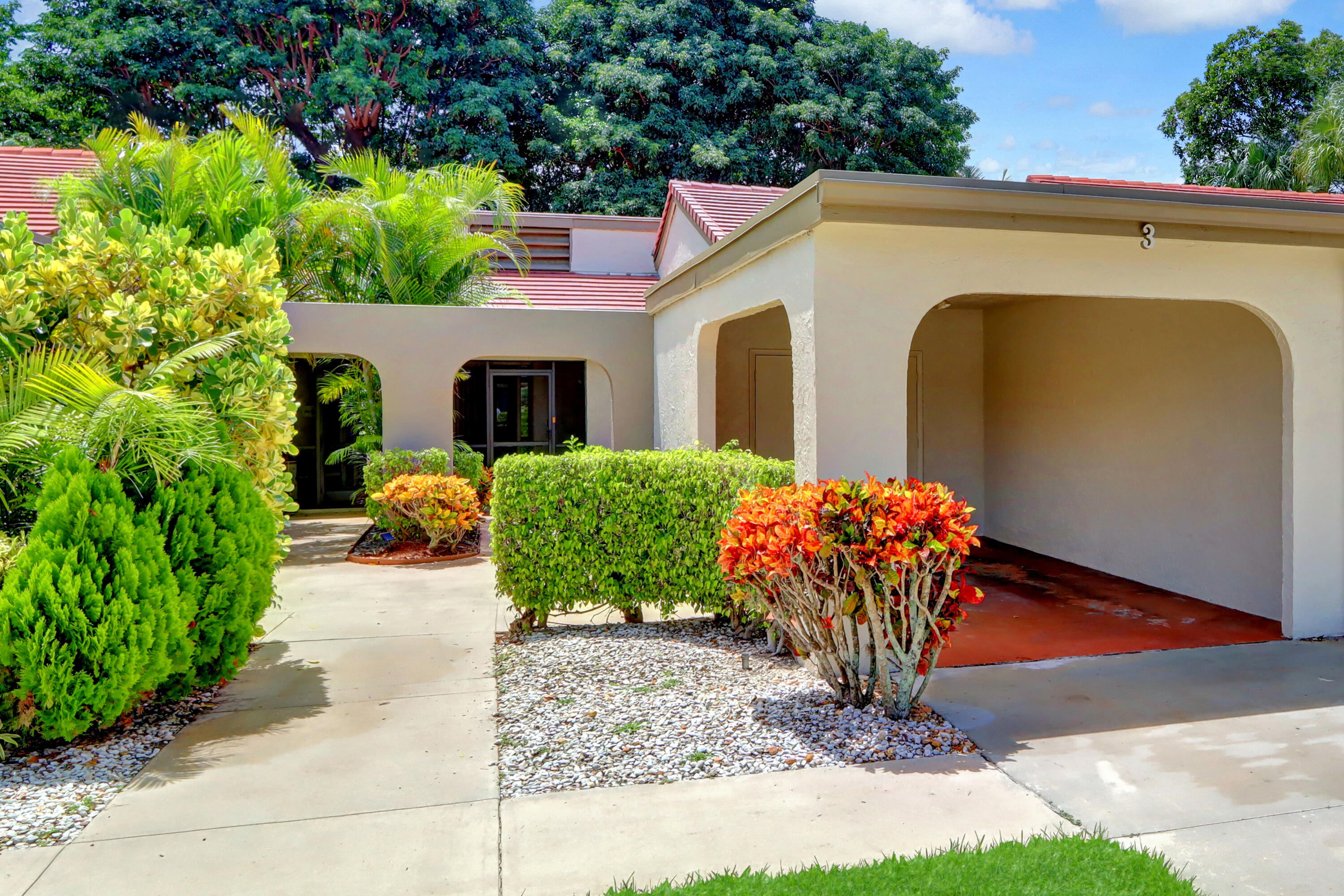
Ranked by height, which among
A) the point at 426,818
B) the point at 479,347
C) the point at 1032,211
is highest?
the point at 1032,211

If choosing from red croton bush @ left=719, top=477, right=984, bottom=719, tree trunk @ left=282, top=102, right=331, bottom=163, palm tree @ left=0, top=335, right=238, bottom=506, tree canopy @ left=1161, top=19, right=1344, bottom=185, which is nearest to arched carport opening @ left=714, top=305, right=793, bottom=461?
red croton bush @ left=719, top=477, right=984, bottom=719

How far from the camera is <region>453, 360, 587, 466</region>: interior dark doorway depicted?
1616cm

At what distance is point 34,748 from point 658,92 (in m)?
21.8

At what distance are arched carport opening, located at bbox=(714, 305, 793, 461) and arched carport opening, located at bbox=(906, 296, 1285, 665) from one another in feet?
5.20

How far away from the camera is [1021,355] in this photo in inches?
396

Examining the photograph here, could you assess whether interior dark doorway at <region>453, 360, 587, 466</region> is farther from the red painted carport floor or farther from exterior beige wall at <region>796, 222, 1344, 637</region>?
exterior beige wall at <region>796, 222, 1344, 637</region>

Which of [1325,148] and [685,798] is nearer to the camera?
[685,798]

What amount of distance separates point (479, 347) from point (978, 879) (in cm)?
892

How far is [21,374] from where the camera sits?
4855 mm

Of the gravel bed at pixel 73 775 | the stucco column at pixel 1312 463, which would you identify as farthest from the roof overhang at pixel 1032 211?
the gravel bed at pixel 73 775

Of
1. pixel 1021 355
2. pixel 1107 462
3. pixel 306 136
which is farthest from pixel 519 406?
pixel 306 136

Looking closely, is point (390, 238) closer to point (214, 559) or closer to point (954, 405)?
point (214, 559)

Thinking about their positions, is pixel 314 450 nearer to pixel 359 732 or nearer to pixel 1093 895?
pixel 359 732

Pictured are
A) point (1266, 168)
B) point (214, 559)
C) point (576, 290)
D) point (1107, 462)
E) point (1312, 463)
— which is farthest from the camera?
point (1266, 168)
